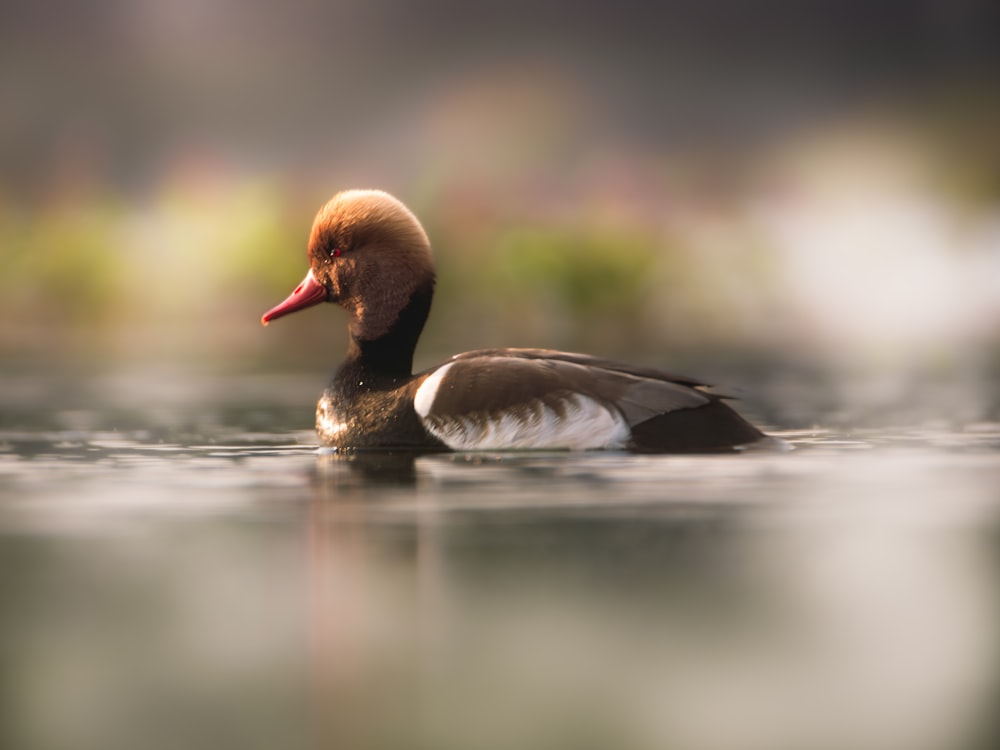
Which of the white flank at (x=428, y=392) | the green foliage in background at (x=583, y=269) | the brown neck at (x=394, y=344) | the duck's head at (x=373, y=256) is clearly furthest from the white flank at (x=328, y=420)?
the green foliage in background at (x=583, y=269)

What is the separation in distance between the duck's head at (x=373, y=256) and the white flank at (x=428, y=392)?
65 cm

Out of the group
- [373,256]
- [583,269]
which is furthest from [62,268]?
[373,256]

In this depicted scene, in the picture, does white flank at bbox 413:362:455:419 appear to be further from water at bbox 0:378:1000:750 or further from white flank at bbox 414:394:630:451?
water at bbox 0:378:1000:750

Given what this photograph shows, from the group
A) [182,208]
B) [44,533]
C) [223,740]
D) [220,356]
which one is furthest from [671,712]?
[182,208]

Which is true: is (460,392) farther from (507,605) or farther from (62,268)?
(62,268)

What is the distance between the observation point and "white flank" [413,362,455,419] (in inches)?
297

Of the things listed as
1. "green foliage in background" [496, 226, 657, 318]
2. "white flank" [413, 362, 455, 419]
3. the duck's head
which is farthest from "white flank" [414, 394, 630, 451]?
"green foliage in background" [496, 226, 657, 318]

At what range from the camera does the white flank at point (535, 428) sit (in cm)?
746

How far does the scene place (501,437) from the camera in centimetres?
758

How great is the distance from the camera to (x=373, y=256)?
8227 mm

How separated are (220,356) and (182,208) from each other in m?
10.9

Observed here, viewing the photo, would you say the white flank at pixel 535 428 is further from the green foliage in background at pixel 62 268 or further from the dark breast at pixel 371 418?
the green foliage in background at pixel 62 268

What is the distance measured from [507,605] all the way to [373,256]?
4.09m

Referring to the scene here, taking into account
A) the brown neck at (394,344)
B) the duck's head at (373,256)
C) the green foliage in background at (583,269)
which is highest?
the green foliage in background at (583,269)
